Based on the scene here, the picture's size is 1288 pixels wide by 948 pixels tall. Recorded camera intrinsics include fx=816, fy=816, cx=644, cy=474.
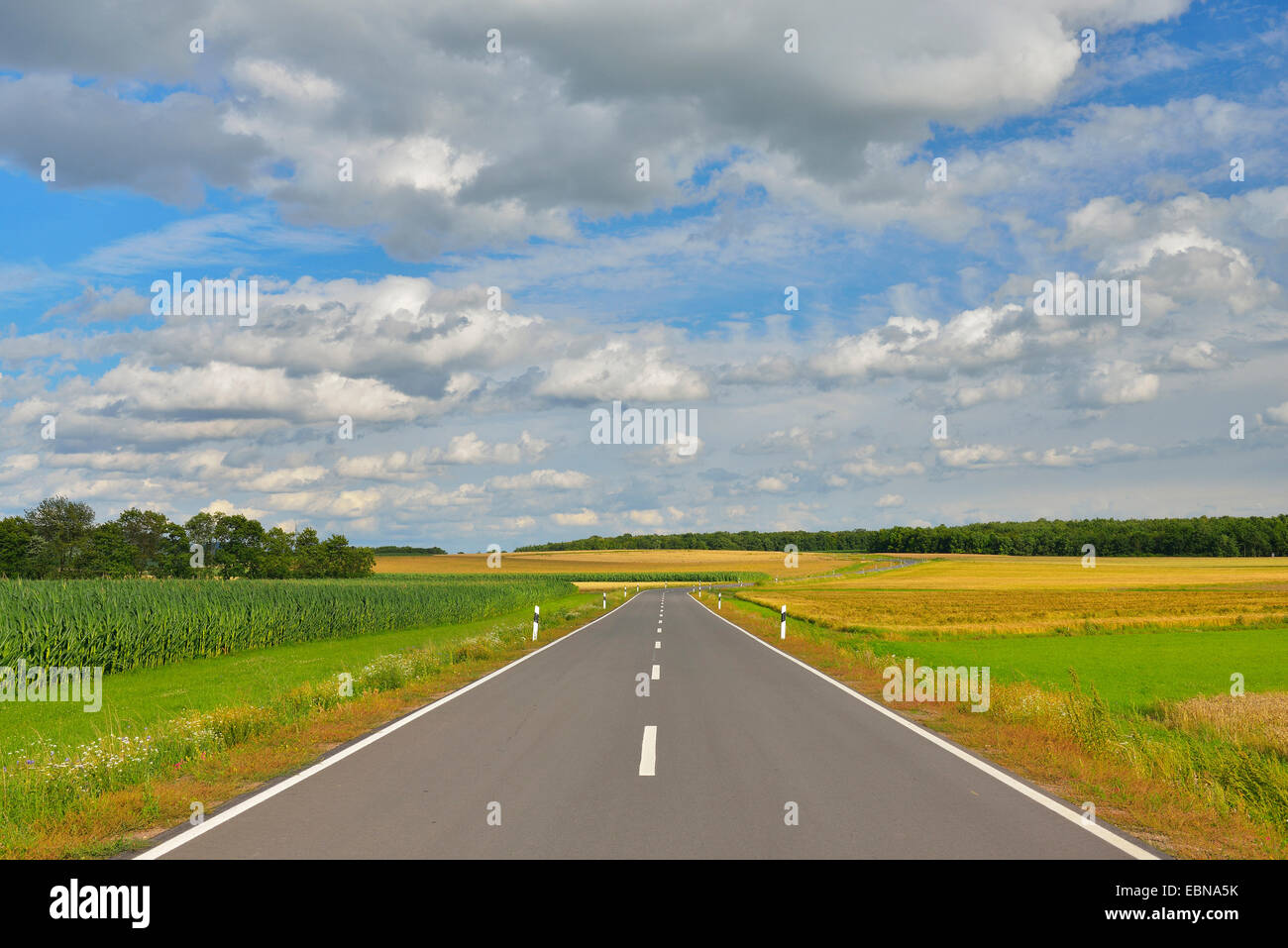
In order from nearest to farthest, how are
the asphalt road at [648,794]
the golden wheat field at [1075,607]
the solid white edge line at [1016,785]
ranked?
the asphalt road at [648,794] → the solid white edge line at [1016,785] → the golden wheat field at [1075,607]

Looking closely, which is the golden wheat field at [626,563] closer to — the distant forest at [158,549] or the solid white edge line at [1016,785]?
the distant forest at [158,549]

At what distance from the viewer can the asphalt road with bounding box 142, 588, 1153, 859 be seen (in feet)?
18.3

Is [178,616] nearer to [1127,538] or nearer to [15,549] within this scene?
[15,549]

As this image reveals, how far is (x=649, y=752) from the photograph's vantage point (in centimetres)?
894

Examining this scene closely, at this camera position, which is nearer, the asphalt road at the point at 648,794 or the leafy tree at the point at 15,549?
the asphalt road at the point at 648,794

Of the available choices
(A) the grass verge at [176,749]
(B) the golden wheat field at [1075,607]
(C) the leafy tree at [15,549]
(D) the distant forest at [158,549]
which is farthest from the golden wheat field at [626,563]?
(A) the grass verge at [176,749]

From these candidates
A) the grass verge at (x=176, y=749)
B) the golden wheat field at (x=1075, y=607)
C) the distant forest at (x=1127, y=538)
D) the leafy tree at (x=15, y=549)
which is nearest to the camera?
the grass verge at (x=176, y=749)

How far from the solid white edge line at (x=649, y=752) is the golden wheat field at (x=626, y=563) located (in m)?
101

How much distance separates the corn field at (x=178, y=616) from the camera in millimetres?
20141
